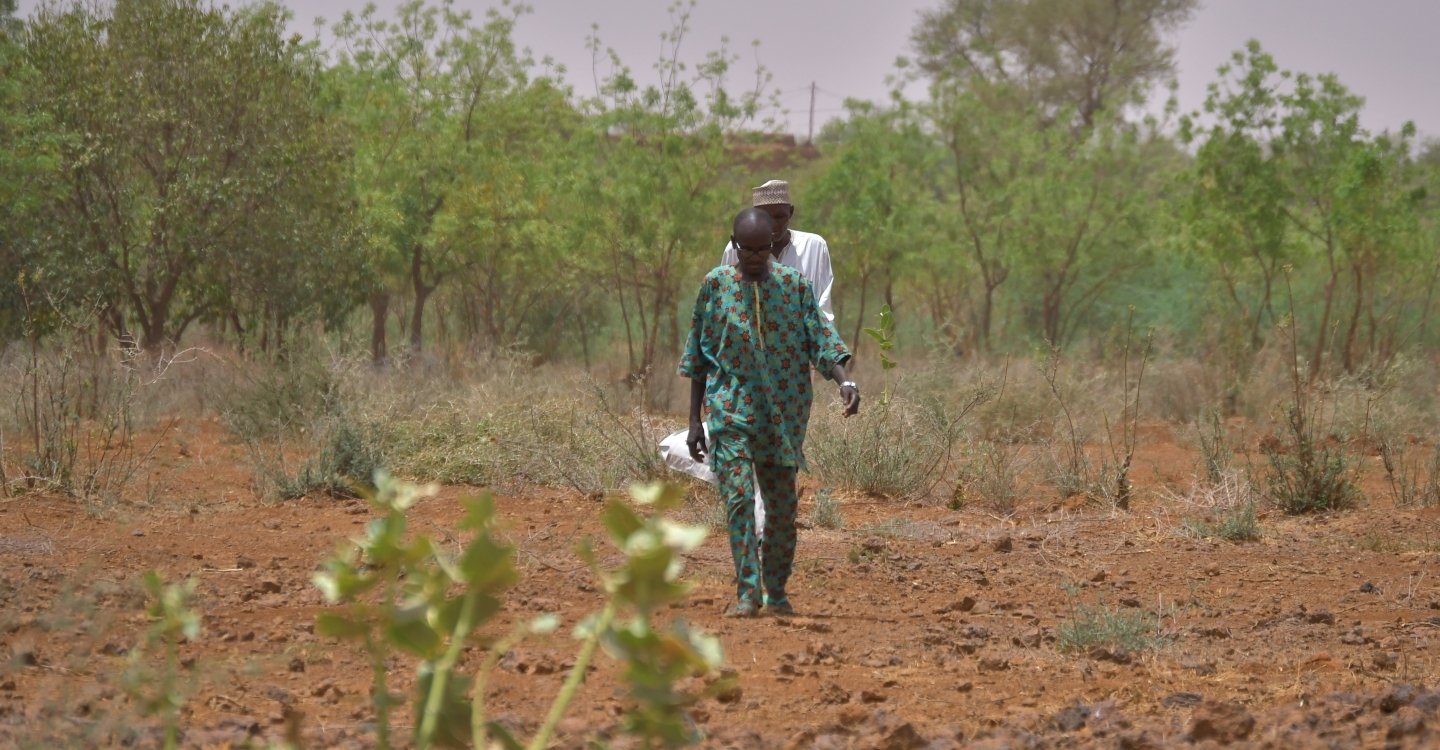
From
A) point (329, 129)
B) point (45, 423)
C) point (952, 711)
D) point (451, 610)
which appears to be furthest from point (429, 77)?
point (451, 610)

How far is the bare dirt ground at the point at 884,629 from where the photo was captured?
4.07m

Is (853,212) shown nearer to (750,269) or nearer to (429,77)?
(429,77)

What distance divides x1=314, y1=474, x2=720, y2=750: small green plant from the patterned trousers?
3296mm

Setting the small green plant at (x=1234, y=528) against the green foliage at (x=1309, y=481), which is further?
the green foliage at (x=1309, y=481)

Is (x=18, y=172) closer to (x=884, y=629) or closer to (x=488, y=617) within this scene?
(x=884, y=629)

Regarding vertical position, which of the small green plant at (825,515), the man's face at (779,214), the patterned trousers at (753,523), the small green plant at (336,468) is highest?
the man's face at (779,214)

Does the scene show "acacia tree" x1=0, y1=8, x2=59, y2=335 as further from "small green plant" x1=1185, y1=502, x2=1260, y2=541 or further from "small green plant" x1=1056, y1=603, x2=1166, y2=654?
"small green plant" x1=1056, y1=603, x2=1166, y2=654

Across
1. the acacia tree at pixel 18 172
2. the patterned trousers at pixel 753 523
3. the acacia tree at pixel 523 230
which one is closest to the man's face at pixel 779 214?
the patterned trousers at pixel 753 523

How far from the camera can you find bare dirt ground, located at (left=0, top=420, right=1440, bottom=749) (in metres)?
4.07

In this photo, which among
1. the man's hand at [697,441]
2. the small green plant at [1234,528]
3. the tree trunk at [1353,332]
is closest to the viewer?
the man's hand at [697,441]

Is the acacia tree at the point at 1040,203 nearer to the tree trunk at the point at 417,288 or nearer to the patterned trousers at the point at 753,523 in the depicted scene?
the tree trunk at the point at 417,288

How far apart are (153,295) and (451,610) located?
1431 cm

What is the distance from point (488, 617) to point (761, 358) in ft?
11.7

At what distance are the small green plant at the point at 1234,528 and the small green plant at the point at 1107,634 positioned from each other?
2882mm
